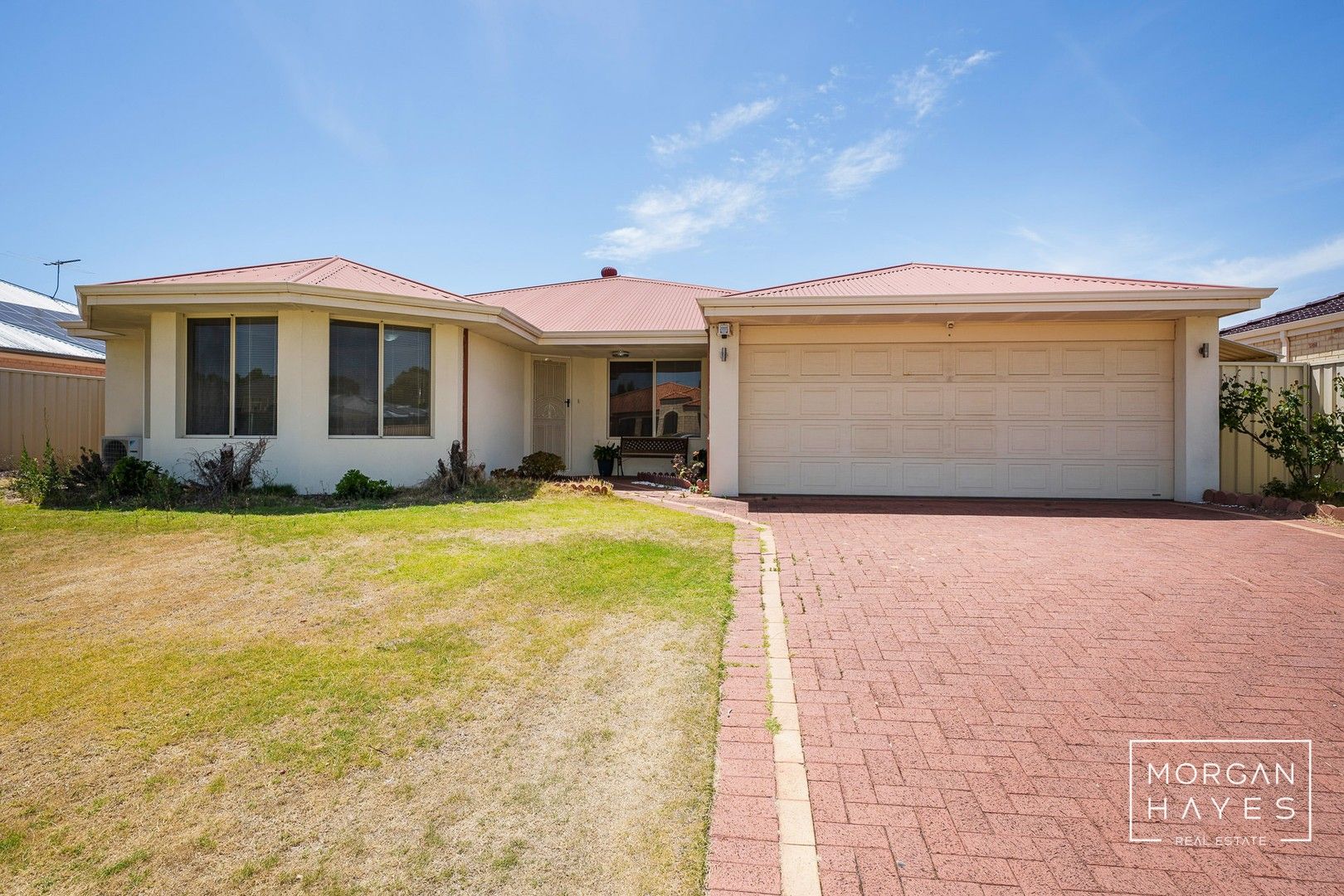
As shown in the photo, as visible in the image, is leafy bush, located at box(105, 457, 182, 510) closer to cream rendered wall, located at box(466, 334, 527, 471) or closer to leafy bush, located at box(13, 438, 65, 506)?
leafy bush, located at box(13, 438, 65, 506)

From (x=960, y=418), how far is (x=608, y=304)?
331 inches

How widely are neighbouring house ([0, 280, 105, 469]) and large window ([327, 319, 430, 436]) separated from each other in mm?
7012

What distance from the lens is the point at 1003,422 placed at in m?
9.62

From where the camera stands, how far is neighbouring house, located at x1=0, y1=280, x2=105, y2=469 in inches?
505

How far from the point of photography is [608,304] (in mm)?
14391

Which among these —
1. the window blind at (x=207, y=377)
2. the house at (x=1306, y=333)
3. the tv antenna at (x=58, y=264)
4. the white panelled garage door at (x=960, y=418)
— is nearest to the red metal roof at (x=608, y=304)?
the white panelled garage door at (x=960, y=418)

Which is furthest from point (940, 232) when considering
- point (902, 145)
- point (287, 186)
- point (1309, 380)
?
point (287, 186)

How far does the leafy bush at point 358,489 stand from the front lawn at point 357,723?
3613 millimetres

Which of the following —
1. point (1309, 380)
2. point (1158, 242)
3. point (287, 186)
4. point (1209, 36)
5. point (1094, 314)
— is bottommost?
point (1309, 380)

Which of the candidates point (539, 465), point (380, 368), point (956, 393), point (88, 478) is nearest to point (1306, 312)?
point (956, 393)

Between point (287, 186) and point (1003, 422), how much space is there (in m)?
13.5

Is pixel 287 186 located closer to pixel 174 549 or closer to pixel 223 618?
pixel 174 549

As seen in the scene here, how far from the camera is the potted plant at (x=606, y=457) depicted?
12820 millimetres

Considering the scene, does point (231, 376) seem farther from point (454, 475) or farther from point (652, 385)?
point (652, 385)
